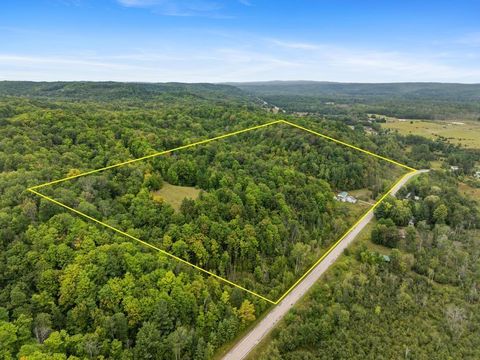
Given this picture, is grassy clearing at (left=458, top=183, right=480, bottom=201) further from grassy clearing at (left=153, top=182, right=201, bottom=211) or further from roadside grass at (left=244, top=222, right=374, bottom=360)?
grassy clearing at (left=153, top=182, right=201, bottom=211)

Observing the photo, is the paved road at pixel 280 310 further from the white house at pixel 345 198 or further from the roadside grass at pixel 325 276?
the white house at pixel 345 198

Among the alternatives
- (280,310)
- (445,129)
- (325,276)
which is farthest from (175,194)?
(445,129)

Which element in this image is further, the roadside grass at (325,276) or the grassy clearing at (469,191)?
the grassy clearing at (469,191)

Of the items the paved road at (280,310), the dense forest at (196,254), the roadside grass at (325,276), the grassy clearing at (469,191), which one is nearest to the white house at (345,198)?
the dense forest at (196,254)

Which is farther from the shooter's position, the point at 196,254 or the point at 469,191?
the point at 469,191

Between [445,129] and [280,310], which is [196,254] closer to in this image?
[280,310]

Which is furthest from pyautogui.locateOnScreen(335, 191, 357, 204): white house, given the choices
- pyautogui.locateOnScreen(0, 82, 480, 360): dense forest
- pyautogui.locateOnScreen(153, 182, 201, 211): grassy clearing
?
pyautogui.locateOnScreen(153, 182, 201, 211): grassy clearing
